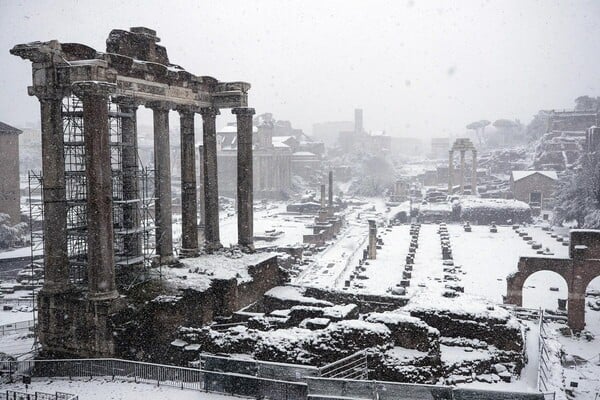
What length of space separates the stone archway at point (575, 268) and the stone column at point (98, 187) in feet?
58.5

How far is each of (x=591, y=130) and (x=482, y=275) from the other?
44045 millimetres

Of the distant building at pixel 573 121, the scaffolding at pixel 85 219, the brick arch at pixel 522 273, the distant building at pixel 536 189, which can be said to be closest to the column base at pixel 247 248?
the scaffolding at pixel 85 219

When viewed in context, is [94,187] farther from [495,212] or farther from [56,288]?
[495,212]

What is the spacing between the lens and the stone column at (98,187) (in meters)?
12.6

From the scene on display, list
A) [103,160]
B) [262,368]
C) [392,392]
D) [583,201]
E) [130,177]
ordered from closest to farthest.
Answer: [392,392] < [262,368] < [103,160] < [130,177] < [583,201]

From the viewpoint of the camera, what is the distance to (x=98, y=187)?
1271 cm

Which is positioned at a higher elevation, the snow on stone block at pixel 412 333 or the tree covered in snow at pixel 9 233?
the snow on stone block at pixel 412 333

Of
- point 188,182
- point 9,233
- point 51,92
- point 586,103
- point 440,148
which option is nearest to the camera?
point 51,92

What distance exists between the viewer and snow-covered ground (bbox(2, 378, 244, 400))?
10.9m

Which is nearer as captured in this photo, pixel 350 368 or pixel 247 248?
pixel 350 368

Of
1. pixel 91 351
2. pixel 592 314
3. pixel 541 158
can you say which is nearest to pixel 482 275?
pixel 592 314

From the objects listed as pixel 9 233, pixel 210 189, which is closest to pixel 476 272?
pixel 210 189

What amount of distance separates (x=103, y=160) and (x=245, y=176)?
7893 millimetres

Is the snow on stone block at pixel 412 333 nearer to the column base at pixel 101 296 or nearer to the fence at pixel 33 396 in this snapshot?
the column base at pixel 101 296
